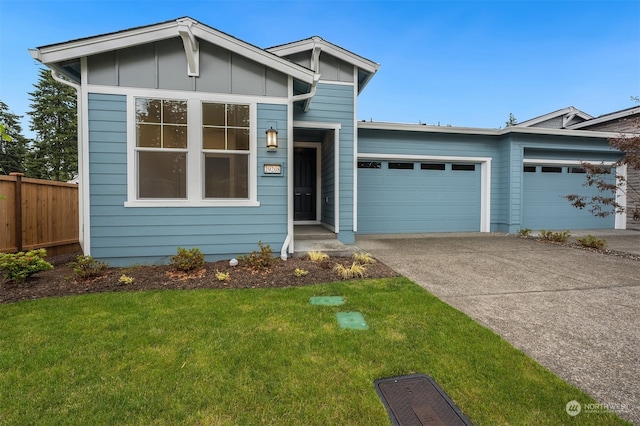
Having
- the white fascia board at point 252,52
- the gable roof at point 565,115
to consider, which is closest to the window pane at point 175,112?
the white fascia board at point 252,52

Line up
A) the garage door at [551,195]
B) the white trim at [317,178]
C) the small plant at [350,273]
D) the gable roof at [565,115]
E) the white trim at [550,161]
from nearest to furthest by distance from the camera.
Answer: the small plant at [350,273] → the white trim at [317,178] → the white trim at [550,161] → the garage door at [551,195] → the gable roof at [565,115]

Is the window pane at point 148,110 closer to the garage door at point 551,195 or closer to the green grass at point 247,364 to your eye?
the green grass at point 247,364

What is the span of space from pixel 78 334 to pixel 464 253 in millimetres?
6259

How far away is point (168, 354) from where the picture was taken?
2277 millimetres

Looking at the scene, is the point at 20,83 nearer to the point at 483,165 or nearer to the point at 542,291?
the point at 483,165

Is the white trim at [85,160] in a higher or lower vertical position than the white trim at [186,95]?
lower

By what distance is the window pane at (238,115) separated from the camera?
511cm

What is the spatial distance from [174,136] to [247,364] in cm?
415

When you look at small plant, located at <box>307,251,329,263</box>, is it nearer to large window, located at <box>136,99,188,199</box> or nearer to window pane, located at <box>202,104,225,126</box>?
large window, located at <box>136,99,188,199</box>

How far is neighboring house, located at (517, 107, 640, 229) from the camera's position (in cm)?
947

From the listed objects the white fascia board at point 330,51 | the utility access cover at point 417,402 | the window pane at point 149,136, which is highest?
the white fascia board at point 330,51

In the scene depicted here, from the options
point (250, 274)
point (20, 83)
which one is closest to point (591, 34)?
point (250, 274)

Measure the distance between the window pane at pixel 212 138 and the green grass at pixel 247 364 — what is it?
281 centimetres

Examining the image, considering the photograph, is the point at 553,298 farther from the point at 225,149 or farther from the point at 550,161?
the point at 550,161
